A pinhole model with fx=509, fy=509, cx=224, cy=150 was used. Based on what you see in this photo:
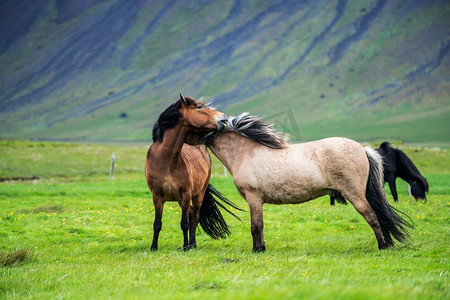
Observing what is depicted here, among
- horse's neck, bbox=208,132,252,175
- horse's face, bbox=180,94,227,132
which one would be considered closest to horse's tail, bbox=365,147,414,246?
horse's neck, bbox=208,132,252,175

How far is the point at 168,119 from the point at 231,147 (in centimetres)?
155

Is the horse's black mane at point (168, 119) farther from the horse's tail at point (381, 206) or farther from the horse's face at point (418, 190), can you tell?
the horse's face at point (418, 190)

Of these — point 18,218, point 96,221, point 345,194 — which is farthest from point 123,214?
point 345,194

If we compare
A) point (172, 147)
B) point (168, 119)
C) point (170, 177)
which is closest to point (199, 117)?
point (168, 119)

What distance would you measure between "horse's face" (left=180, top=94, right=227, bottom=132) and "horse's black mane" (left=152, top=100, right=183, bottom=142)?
119 millimetres

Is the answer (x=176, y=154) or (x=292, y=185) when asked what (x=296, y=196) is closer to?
(x=292, y=185)

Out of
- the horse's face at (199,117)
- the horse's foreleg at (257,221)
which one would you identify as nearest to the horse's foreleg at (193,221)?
the horse's foreleg at (257,221)

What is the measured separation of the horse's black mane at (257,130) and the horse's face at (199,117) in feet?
0.83

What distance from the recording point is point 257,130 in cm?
1079

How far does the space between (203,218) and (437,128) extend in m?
135

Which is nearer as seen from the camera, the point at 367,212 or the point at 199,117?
the point at 367,212

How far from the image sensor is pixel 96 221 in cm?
1478

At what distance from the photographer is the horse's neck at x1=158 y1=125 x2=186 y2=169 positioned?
1115cm

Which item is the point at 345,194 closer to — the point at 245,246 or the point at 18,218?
the point at 245,246
